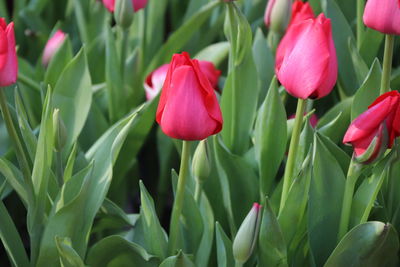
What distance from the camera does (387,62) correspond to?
1.02m

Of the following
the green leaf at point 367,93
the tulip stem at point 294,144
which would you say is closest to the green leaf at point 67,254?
the tulip stem at point 294,144

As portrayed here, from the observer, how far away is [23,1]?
5.94 ft

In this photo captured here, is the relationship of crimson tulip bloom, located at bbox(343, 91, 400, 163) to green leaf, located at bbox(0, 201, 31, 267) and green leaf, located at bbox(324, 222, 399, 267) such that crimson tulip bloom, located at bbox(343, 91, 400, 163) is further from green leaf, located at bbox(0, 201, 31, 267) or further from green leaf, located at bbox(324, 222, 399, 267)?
green leaf, located at bbox(0, 201, 31, 267)

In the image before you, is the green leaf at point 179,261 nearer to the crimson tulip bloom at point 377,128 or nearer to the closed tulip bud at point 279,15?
the crimson tulip bloom at point 377,128

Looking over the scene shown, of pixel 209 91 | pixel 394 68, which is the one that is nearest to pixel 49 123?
pixel 209 91

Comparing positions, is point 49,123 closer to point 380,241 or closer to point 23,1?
point 380,241

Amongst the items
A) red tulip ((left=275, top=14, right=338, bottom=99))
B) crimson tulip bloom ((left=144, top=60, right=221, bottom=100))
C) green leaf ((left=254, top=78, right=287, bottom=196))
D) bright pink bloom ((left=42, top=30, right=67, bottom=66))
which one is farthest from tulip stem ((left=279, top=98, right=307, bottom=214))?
bright pink bloom ((left=42, top=30, right=67, bottom=66))

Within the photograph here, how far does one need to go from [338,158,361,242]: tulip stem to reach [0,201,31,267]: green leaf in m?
0.45

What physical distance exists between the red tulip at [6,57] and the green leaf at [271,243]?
35cm

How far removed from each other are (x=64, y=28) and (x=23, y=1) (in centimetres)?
12

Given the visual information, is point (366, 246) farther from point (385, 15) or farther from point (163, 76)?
point (163, 76)

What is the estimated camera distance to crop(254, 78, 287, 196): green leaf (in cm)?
110

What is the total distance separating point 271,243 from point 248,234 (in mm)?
75

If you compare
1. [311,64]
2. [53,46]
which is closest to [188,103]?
[311,64]
